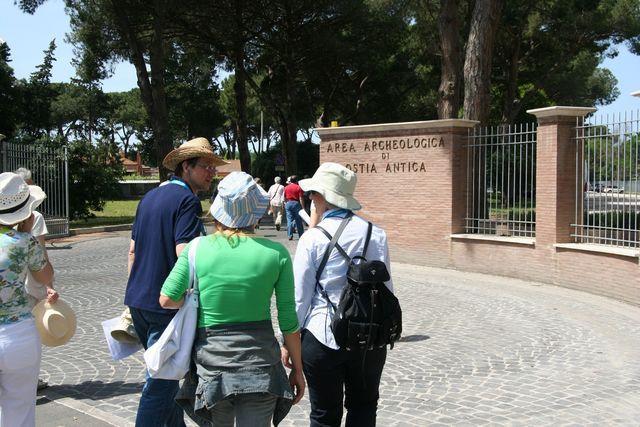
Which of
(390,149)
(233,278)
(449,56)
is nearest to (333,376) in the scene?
(233,278)

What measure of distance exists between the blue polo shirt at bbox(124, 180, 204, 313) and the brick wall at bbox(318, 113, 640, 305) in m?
8.41

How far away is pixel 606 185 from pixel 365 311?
351 inches

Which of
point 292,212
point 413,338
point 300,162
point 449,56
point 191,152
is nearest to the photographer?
point 191,152

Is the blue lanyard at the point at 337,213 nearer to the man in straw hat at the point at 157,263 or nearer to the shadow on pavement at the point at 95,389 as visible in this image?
the man in straw hat at the point at 157,263

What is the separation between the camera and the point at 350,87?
1609 inches

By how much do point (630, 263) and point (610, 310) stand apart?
3.19ft

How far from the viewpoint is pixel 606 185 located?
1123 cm

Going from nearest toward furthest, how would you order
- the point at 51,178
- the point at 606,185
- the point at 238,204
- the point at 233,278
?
the point at 233,278 → the point at 238,204 → the point at 606,185 → the point at 51,178

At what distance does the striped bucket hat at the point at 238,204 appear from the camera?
3.21 metres

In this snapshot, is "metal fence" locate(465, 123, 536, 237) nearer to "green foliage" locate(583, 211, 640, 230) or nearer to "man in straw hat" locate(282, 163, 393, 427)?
"green foliage" locate(583, 211, 640, 230)

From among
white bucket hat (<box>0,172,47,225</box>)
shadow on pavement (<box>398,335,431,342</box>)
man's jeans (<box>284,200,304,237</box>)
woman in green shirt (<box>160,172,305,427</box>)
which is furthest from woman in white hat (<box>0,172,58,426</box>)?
man's jeans (<box>284,200,304,237</box>)

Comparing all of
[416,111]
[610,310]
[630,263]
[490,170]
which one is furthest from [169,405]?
[416,111]

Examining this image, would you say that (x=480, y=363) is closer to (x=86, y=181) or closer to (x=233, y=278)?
(x=233, y=278)

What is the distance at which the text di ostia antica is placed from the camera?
1459 cm
